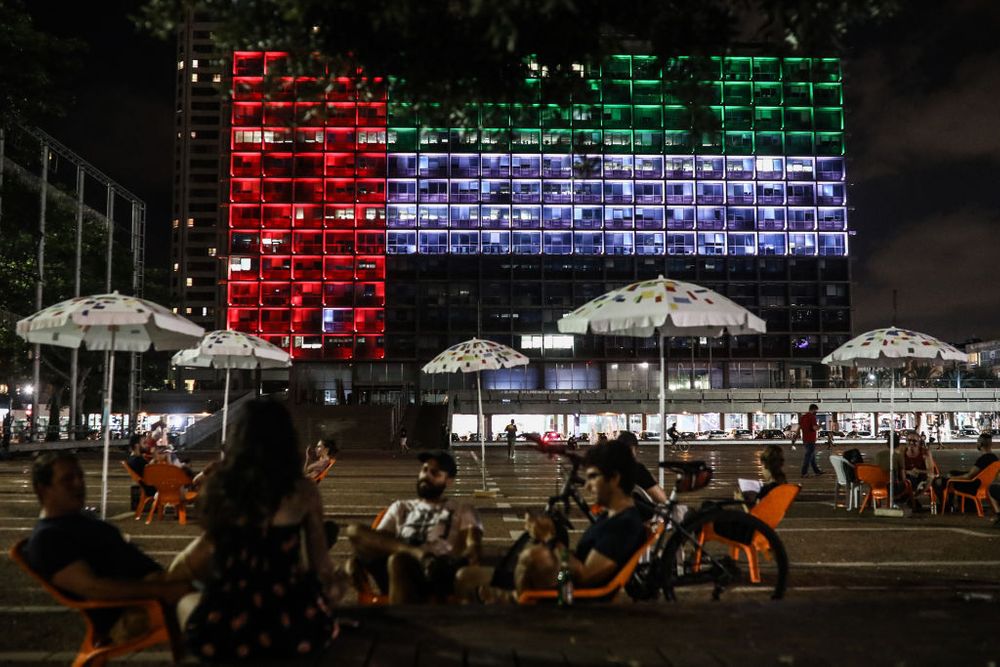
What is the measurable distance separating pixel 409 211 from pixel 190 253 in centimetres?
5120

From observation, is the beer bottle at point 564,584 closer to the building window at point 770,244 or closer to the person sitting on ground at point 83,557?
the person sitting on ground at point 83,557

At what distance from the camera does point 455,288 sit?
76438 mm

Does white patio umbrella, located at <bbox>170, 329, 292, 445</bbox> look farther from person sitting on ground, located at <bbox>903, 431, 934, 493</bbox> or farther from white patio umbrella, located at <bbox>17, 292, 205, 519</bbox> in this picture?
person sitting on ground, located at <bbox>903, 431, 934, 493</bbox>

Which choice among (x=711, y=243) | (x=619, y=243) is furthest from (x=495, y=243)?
(x=711, y=243)

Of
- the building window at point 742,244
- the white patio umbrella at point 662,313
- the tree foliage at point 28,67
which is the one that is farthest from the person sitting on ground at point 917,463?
the building window at point 742,244

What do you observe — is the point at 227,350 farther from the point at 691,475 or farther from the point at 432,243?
the point at 432,243

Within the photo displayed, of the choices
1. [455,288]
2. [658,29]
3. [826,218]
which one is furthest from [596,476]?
[826,218]

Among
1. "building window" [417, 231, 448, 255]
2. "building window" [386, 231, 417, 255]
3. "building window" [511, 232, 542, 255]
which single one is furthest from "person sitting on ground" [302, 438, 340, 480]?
"building window" [511, 232, 542, 255]

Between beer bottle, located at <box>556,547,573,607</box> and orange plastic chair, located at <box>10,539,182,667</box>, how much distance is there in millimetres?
1957

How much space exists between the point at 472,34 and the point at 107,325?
26.0ft

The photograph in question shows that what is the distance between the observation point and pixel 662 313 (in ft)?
24.7

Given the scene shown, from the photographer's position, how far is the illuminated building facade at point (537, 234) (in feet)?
248

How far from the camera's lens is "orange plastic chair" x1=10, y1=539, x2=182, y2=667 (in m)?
3.66

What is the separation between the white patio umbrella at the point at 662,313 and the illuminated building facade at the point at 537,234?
66.8 meters
